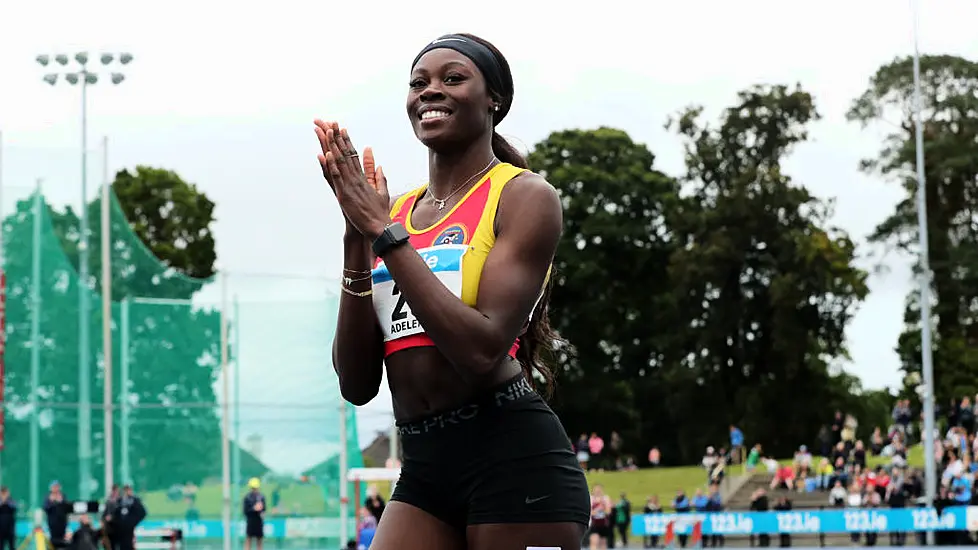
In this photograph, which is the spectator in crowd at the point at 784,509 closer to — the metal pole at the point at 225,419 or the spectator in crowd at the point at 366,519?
the spectator in crowd at the point at 366,519

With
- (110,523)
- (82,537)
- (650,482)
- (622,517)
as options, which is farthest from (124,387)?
(650,482)

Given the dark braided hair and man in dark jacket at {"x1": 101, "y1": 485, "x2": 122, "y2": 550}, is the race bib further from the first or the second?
man in dark jacket at {"x1": 101, "y1": 485, "x2": 122, "y2": 550}

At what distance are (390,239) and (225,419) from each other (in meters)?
24.8

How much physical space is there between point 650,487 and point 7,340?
99.5 feet

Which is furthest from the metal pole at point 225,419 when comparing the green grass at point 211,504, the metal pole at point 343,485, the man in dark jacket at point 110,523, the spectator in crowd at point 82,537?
the spectator in crowd at point 82,537

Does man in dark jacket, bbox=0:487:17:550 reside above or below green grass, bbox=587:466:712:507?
above

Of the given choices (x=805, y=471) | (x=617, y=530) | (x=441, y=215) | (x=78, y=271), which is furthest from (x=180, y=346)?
(x=441, y=215)

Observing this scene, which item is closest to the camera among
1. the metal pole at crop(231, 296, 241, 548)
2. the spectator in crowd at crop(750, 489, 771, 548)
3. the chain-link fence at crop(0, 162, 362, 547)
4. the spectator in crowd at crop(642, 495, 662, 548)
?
the chain-link fence at crop(0, 162, 362, 547)

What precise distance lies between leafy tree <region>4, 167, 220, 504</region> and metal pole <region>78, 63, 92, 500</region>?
0.10m

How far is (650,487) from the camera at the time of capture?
53.4 metres

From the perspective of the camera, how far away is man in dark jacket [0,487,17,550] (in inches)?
982

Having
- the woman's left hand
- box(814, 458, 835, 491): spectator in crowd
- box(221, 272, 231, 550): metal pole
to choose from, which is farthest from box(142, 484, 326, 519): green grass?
the woman's left hand

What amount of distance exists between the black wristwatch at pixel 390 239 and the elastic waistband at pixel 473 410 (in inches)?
17.5

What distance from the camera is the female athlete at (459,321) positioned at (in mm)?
3697
